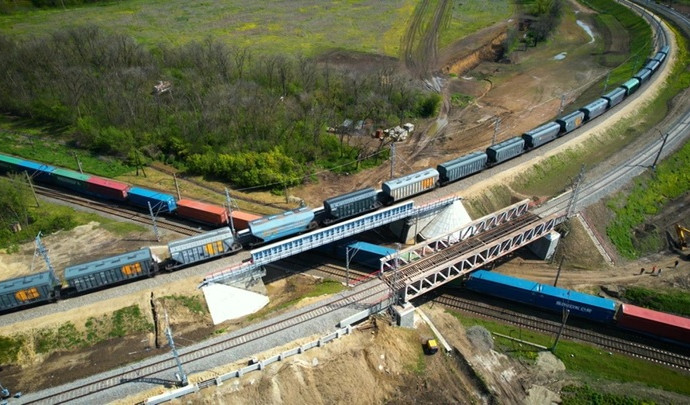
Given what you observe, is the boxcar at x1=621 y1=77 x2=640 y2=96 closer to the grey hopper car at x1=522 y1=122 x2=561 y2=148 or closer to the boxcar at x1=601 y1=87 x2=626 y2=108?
the boxcar at x1=601 y1=87 x2=626 y2=108

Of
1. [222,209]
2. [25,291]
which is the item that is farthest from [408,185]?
[25,291]

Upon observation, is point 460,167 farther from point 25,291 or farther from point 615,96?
point 25,291

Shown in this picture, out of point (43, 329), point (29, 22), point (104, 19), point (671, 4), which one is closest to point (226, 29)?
point (104, 19)

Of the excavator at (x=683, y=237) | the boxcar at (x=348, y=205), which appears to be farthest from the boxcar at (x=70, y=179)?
the excavator at (x=683, y=237)

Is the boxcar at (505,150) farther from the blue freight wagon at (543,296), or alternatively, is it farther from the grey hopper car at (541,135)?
the blue freight wagon at (543,296)

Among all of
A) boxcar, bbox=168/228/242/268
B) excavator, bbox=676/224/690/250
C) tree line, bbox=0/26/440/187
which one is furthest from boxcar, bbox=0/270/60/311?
excavator, bbox=676/224/690/250
